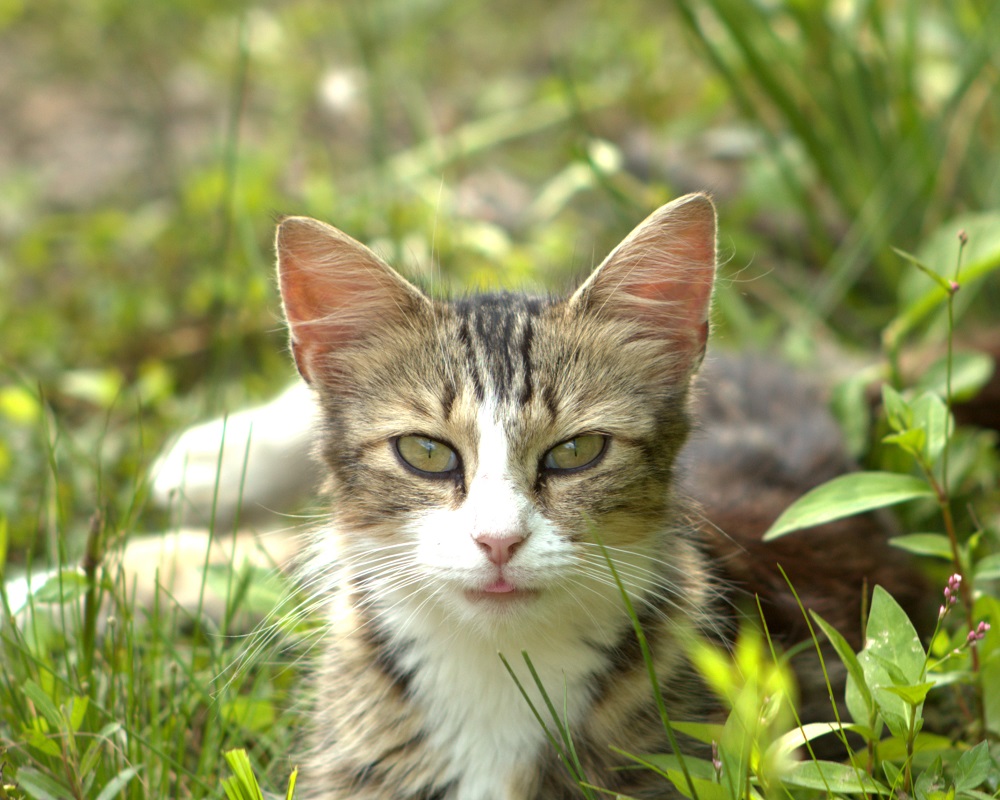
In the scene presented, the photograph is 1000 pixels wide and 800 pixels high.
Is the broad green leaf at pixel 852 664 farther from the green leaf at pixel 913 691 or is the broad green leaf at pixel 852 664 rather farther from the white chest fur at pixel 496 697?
the white chest fur at pixel 496 697

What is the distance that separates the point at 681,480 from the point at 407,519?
576 millimetres

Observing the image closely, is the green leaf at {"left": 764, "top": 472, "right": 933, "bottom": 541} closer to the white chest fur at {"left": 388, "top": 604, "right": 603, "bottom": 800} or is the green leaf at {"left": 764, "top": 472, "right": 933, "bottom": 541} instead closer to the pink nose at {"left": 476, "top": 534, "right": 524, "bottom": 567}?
the white chest fur at {"left": 388, "top": 604, "right": 603, "bottom": 800}

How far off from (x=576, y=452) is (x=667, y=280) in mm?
417

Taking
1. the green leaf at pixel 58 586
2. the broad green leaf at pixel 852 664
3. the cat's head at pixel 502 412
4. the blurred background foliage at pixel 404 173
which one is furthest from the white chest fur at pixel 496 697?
the blurred background foliage at pixel 404 173

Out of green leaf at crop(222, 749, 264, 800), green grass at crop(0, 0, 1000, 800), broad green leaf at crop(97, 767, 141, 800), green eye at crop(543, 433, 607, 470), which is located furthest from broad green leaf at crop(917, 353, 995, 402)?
broad green leaf at crop(97, 767, 141, 800)

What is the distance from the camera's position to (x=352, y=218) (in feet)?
13.0

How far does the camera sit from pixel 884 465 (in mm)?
2779

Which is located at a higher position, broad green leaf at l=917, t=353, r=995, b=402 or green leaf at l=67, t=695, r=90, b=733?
broad green leaf at l=917, t=353, r=995, b=402

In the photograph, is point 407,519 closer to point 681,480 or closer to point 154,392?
point 681,480

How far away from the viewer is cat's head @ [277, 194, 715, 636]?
5.96 feet

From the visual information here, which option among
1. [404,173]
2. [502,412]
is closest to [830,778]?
[502,412]

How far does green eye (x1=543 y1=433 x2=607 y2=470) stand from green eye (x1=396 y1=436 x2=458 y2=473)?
0.59 ft

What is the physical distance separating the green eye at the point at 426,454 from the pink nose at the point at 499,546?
231 millimetres

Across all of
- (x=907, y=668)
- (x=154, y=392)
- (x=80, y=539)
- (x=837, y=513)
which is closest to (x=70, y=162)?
(x=154, y=392)
